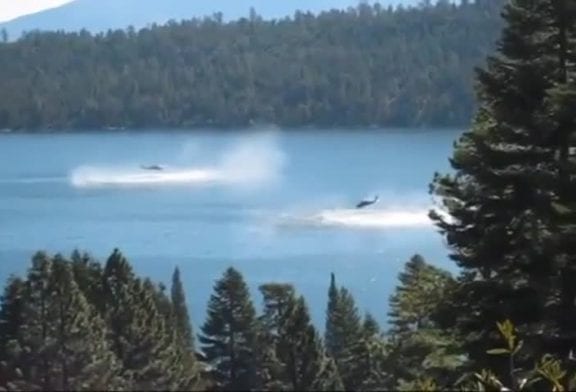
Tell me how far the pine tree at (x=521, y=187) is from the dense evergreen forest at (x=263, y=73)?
88384mm

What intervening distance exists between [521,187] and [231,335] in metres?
11.8

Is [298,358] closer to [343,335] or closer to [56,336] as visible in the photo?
[56,336]

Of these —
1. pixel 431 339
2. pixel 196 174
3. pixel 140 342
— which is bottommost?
pixel 196 174

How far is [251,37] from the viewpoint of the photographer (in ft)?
382

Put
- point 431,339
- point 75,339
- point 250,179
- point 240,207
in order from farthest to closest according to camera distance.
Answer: point 250,179
point 240,207
point 75,339
point 431,339

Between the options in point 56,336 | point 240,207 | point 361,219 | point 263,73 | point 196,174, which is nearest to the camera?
point 56,336

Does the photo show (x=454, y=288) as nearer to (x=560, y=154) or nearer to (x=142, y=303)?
(x=560, y=154)

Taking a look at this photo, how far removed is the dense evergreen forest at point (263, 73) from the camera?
99375 mm

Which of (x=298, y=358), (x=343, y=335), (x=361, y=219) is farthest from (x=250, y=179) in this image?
(x=298, y=358)

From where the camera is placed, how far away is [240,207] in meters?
53.5

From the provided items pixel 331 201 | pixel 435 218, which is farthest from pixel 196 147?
pixel 435 218

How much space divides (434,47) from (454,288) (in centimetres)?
10118

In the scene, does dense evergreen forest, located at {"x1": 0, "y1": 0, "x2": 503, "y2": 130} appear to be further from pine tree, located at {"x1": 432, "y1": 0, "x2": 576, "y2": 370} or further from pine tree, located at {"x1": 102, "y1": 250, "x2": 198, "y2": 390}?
pine tree, located at {"x1": 432, "y1": 0, "x2": 576, "y2": 370}

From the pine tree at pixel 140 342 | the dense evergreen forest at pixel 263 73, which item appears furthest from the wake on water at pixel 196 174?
the pine tree at pixel 140 342
